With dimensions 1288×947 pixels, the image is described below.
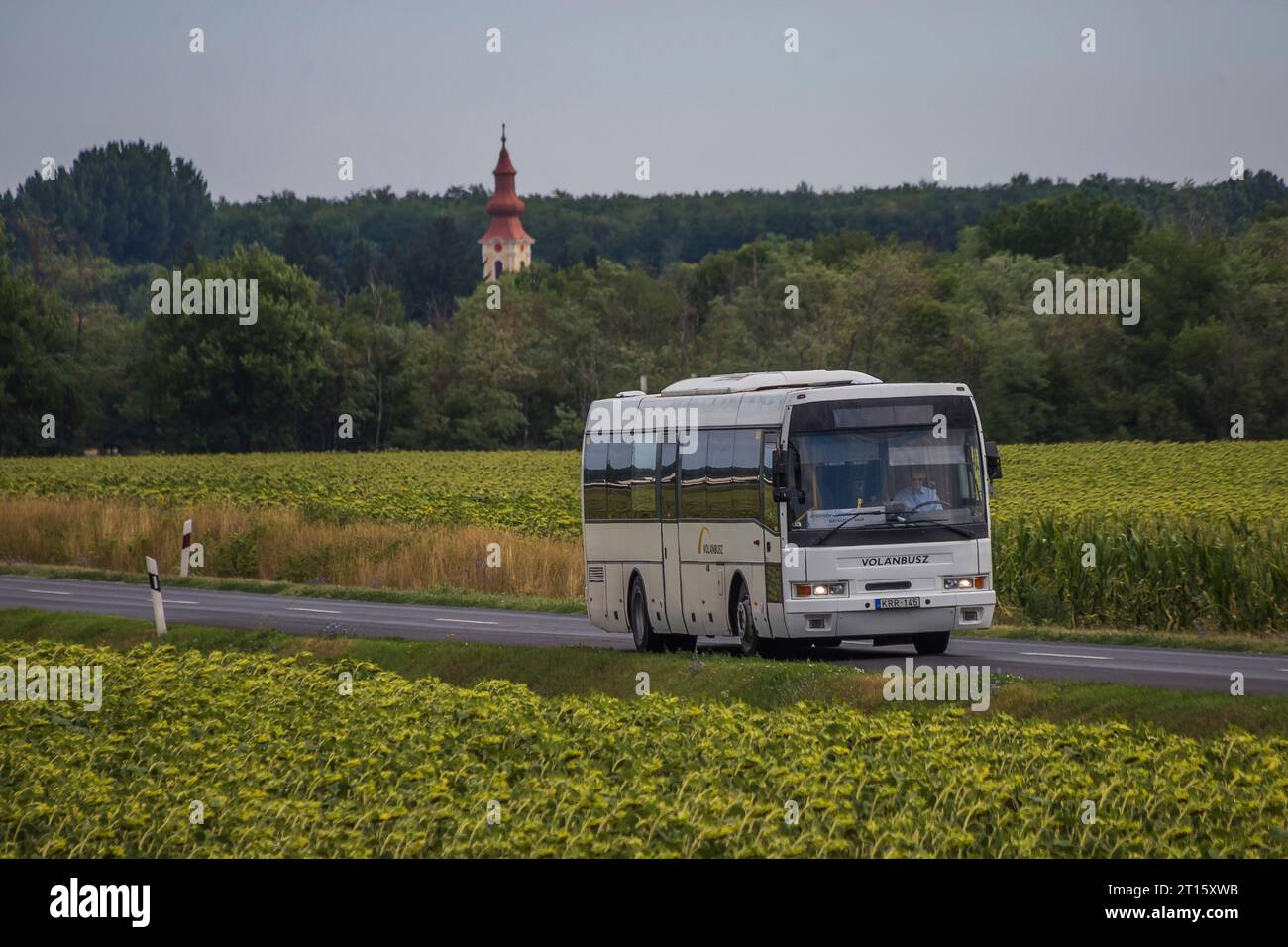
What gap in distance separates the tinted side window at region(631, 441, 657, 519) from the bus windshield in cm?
340

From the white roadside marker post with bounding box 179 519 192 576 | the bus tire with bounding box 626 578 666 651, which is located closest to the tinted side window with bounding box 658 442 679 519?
the bus tire with bounding box 626 578 666 651

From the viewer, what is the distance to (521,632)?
1198 inches

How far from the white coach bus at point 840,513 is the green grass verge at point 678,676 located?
101 centimetres

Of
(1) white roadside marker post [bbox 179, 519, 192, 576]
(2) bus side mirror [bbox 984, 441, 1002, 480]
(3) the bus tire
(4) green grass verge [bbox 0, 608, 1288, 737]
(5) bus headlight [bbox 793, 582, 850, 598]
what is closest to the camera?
(4) green grass verge [bbox 0, 608, 1288, 737]

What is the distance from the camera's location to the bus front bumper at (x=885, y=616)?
23.4 metres

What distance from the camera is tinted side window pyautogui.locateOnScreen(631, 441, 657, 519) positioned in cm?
2673

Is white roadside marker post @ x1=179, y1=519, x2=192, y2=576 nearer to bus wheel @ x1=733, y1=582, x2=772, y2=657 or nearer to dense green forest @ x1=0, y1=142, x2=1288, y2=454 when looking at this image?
bus wheel @ x1=733, y1=582, x2=772, y2=657

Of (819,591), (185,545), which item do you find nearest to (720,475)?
(819,591)

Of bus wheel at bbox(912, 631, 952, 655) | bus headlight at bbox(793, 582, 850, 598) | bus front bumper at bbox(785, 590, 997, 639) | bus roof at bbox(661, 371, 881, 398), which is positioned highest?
bus roof at bbox(661, 371, 881, 398)

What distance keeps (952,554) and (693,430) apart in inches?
153

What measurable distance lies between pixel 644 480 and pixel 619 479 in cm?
79

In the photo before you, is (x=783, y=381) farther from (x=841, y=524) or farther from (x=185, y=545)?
(x=185, y=545)

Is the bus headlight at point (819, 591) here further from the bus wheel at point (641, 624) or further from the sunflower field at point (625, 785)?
the sunflower field at point (625, 785)
